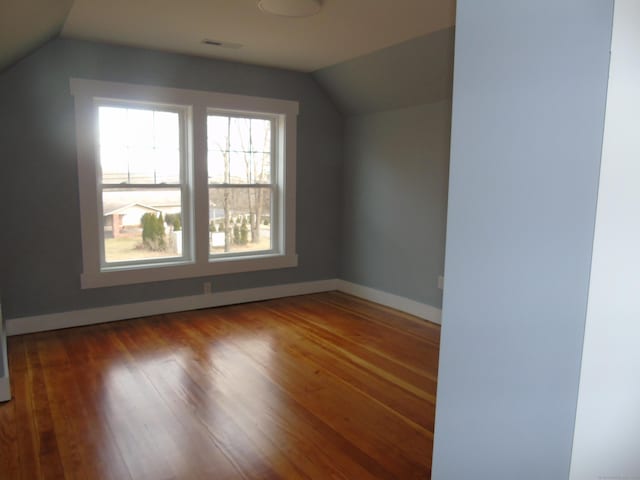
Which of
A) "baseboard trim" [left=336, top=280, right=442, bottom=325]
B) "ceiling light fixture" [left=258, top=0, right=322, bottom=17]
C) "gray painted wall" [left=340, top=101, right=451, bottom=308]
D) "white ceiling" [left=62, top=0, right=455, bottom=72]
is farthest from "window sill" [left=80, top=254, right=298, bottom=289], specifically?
"ceiling light fixture" [left=258, top=0, right=322, bottom=17]

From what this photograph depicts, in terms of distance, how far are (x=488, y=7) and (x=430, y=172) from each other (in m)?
3.77

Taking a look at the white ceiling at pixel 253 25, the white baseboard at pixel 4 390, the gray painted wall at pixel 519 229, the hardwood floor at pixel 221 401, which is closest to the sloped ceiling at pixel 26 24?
the white ceiling at pixel 253 25

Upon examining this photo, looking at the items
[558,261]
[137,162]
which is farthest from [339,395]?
[137,162]

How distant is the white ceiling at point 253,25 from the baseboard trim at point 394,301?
2.46 m

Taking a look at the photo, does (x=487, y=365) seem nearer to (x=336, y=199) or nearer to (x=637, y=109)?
(x=637, y=109)

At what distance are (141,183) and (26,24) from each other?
1767 millimetres

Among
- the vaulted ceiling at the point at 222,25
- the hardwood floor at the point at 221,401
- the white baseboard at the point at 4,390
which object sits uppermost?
the vaulted ceiling at the point at 222,25

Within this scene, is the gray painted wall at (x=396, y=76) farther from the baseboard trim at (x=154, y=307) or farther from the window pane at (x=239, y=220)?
the baseboard trim at (x=154, y=307)

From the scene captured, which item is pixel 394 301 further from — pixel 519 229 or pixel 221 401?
pixel 519 229

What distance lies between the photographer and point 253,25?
3.47m

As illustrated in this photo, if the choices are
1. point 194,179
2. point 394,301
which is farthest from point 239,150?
point 394,301

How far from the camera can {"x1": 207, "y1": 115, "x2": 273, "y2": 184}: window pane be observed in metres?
4.78

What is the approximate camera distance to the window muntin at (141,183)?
4.23 m

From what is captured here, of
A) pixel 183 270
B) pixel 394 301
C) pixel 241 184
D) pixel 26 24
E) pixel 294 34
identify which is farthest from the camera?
pixel 241 184
